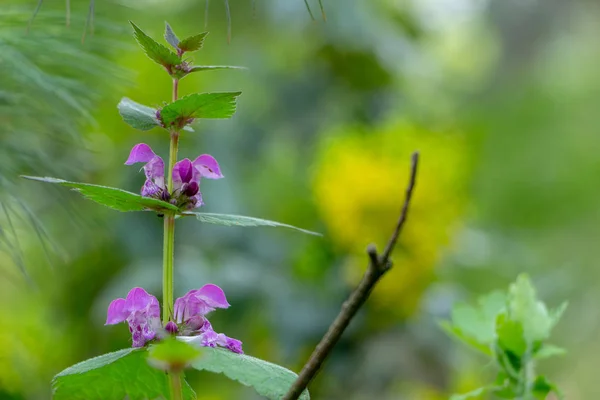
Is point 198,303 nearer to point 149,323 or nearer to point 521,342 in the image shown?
point 149,323

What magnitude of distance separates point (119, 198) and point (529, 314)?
17 centimetres

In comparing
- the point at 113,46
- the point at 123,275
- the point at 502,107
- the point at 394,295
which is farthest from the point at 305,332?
the point at 502,107

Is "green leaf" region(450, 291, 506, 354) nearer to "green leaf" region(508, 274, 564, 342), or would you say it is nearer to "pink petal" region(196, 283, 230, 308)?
"green leaf" region(508, 274, 564, 342)

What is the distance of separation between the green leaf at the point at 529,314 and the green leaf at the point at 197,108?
0.47 feet

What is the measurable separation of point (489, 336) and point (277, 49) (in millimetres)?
849

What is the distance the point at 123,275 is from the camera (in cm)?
85

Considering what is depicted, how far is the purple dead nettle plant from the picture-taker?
8.2 inches

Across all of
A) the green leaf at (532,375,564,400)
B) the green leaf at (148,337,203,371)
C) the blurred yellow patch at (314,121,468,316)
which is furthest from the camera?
the blurred yellow patch at (314,121,468,316)

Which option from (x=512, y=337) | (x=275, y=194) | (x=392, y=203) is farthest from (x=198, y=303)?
(x=275, y=194)

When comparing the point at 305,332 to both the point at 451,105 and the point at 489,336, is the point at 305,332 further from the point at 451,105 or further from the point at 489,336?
the point at 451,105

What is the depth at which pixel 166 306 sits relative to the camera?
0.21 m

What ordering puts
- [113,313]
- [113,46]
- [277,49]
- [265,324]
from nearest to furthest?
[113,313] → [113,46] → [265,324] → [277,49]

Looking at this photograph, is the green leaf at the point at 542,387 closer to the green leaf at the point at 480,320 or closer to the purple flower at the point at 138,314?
the green leaf at the point at 480,320

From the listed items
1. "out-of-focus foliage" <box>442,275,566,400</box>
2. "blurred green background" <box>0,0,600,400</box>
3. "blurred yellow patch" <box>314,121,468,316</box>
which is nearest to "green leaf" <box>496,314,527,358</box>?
"out-of-focus foliage" <box>442,275,566,400</box>
